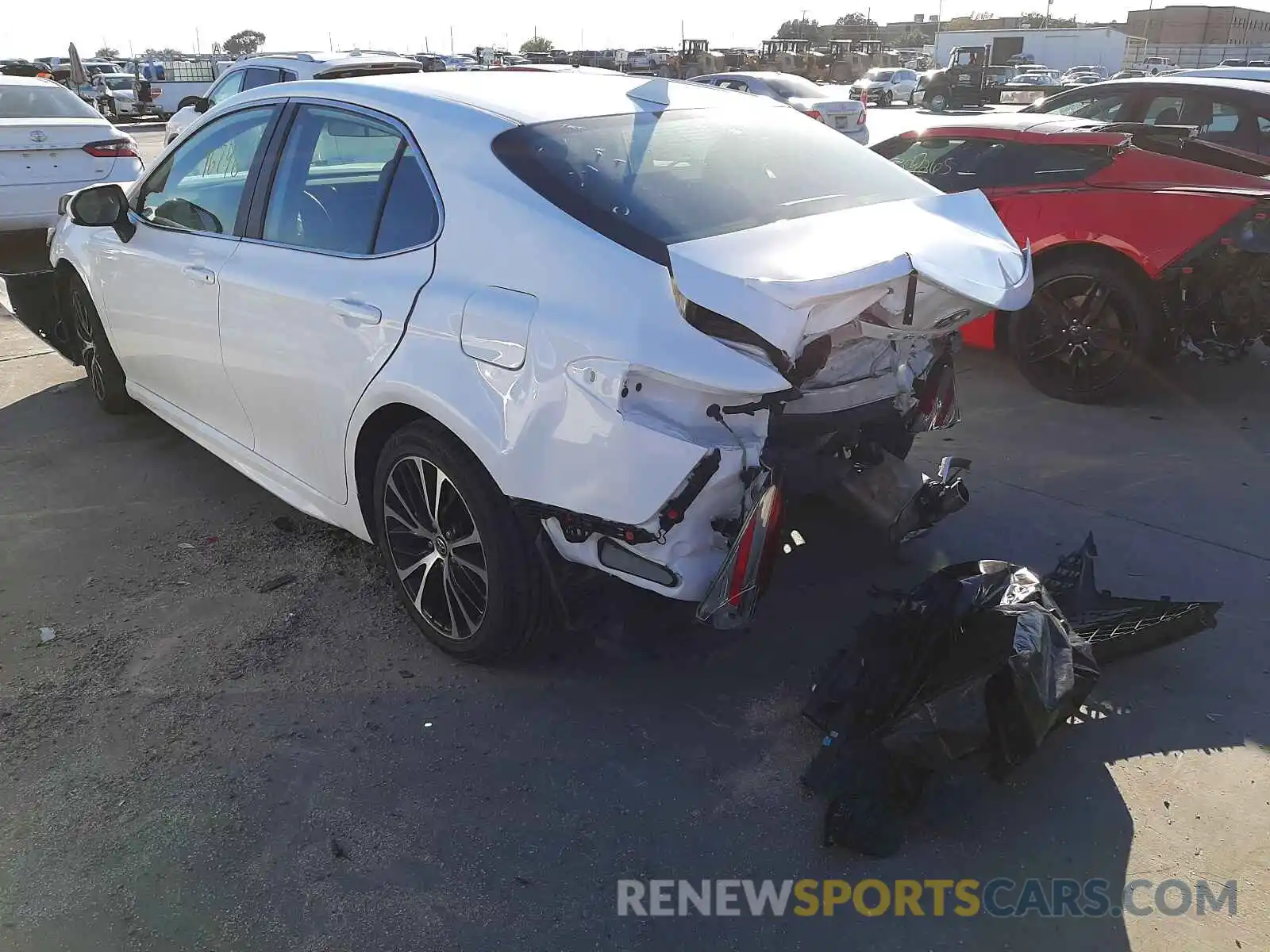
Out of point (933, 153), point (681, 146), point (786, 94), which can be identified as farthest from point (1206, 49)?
point (681, 146)

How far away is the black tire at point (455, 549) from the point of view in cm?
301

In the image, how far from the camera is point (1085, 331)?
5.70m

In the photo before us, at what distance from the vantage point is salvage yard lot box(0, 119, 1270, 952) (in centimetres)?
240

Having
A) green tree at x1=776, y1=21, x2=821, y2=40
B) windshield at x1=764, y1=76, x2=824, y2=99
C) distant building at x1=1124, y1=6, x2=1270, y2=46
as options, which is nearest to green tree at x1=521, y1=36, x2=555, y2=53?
green tree at x1=776, y1=21, x2=821, y2=40

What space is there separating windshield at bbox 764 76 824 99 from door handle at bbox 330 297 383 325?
57.7 feet

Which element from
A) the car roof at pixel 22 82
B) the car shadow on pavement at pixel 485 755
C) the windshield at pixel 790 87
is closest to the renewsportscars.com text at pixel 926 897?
the car shadow on pavement at pixel 485 755

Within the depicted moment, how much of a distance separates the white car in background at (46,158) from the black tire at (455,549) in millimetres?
6499

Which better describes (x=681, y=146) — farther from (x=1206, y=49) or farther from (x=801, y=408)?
(x=1206, y=49)

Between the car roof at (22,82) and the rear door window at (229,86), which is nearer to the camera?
the car roof at (22,82)

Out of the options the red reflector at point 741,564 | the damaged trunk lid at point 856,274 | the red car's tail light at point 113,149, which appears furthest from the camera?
the red car's tail light at point 113,149

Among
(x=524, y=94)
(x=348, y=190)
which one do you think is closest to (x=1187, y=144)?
(x=524, y=94)

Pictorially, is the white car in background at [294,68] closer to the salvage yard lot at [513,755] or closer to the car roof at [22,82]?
the car roof at [22,82]

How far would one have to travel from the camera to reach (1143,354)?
555 cm

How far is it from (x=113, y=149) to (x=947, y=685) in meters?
8.49
